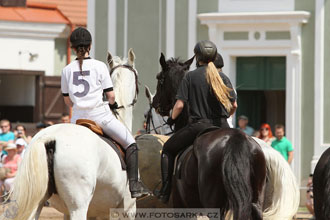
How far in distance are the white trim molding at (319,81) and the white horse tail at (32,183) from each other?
42.1 ft

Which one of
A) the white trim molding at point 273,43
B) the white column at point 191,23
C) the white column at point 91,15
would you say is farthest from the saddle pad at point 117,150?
the white column at point 91,15

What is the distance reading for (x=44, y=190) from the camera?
9234 millimetres

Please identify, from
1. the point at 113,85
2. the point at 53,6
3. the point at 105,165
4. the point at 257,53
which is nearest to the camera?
the point at 105,165

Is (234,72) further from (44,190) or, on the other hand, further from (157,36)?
(44,190)

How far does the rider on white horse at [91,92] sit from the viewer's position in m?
10.2

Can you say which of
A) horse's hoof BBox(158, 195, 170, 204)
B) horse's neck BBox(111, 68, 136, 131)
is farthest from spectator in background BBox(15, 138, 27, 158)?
horse's hoof BBox(158, 195, 170, 204)

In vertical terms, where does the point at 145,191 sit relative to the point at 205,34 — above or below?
below

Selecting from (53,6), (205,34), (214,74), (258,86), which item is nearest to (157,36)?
(205,34)

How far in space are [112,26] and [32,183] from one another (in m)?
14.1

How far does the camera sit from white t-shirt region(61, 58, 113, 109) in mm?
10188

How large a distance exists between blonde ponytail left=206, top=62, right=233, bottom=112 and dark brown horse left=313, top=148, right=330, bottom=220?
47.5 inches

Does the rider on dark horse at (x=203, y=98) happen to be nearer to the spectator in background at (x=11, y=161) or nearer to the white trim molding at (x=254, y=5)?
the spectator in background at (x=11, y=161)

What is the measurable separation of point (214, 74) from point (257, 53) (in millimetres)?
12111

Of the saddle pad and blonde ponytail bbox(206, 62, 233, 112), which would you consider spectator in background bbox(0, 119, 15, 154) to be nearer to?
the saddle pad
